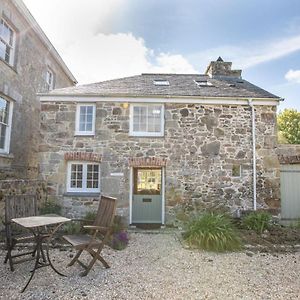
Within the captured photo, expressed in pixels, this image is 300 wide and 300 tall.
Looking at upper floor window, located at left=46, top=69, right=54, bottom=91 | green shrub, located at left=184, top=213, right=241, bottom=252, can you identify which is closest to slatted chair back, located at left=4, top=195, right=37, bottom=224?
green shrub, located at left=184, top=213, right=241, bottom=252

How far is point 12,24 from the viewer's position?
32.6ft

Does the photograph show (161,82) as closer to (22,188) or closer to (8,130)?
(8,130)

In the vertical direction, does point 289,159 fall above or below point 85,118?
below

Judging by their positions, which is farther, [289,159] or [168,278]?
[289,159]

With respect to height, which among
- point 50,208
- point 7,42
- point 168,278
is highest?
point 7,42

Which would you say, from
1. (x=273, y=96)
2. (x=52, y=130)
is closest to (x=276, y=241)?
(x=273, y=96)

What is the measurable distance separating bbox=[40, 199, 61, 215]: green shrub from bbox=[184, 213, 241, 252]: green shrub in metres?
4.67

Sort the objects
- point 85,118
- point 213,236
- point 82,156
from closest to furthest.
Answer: point 213,236 < point 82,156 < point 85,118

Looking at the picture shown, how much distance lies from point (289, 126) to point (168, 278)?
76.1 ft

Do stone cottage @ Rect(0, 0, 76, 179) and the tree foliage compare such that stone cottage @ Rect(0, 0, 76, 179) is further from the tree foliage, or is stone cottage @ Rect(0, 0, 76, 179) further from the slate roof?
the tree foliage

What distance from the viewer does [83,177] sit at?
9.42 meters

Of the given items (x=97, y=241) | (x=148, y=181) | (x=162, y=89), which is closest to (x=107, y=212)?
(x=97, y=241)

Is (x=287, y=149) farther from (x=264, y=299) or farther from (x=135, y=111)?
(x=264, y=299)

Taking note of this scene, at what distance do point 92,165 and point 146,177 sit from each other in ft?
6.82
